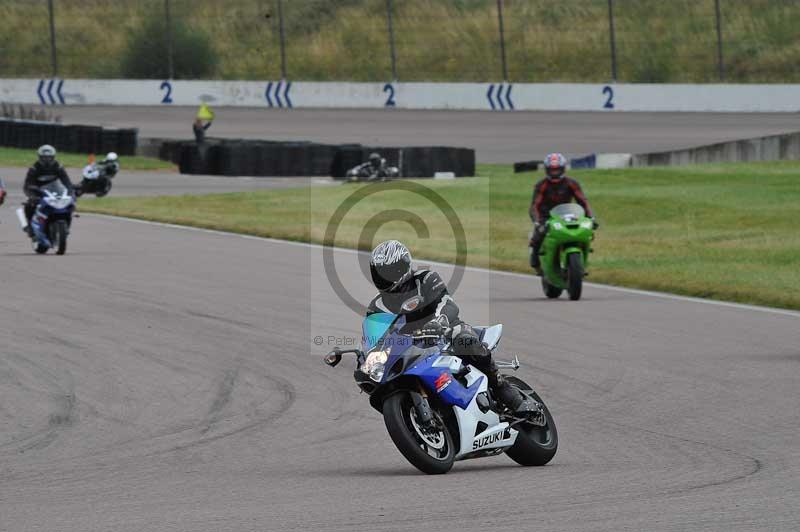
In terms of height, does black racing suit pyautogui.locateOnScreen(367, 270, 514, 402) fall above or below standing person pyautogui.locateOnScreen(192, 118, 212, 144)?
below

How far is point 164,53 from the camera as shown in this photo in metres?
56.2

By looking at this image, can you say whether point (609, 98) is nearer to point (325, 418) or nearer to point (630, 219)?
point (630, 219)

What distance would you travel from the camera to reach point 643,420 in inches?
388

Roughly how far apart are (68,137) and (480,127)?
41.1 feet

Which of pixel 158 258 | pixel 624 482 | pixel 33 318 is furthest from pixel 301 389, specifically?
pixel 158 258

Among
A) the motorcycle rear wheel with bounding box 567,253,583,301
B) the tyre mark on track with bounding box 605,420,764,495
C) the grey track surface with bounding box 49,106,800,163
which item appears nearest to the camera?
the tyre mark on track with bounding box 605,420,764,495

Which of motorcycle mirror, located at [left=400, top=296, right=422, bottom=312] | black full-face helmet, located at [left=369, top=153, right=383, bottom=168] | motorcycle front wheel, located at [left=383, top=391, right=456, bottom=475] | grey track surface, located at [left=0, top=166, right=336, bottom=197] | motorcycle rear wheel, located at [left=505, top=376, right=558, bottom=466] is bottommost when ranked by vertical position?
motorcycle rear wheel, located at [left=505, top=376, right=558, bottom=466]

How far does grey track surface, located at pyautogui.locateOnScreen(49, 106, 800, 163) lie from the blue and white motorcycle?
32.5 meters

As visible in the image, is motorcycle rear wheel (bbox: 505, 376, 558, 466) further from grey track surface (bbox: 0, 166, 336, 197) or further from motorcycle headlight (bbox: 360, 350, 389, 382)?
grey track surface (bbox: 0, 166, 336, 197)

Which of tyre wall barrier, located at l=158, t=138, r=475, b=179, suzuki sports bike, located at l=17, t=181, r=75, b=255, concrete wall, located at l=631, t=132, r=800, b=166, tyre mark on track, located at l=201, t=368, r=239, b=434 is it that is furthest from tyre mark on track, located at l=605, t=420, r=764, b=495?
concrete wall, located at l=631, t=132, r=800, b=166

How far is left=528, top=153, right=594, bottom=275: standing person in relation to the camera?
57.8 feet

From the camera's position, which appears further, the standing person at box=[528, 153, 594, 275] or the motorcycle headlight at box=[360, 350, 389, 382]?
the standing person at box=[528, 153, 594, 275]

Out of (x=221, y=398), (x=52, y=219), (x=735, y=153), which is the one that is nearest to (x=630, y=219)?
(x=735, y=153)

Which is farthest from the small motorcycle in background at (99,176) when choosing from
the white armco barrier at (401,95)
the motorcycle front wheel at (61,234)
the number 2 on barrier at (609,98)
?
the number 2 on barrier at (609,98)
